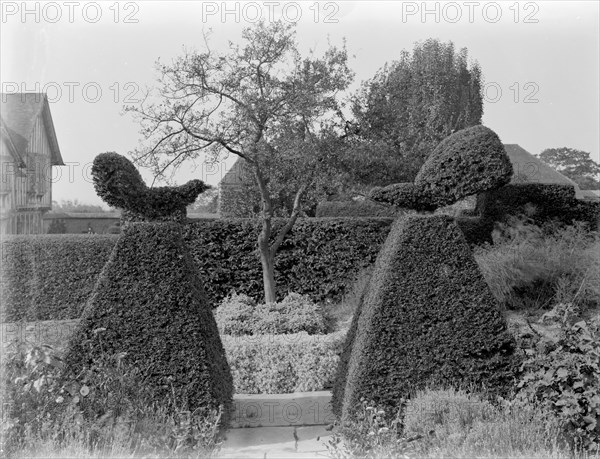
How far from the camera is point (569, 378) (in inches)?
175

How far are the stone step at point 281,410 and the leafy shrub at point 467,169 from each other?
241cm

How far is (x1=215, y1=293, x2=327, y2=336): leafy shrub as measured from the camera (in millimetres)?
9883

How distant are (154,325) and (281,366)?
94.5 inches

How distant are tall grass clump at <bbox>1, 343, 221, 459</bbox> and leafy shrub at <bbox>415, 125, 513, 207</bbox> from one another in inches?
99.1

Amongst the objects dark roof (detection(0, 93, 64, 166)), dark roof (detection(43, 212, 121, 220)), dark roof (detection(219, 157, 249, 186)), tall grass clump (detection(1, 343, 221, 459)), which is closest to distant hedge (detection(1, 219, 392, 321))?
dark roof (detection(219, 157, 249, 186))

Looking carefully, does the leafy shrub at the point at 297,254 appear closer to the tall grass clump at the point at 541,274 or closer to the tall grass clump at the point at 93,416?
the tall grass clump at the point at 541,274

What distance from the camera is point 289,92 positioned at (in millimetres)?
10750

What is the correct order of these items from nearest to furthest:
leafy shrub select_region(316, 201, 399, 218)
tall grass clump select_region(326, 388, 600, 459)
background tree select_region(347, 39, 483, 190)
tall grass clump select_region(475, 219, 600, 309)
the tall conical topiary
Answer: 1. tall grass clump select_region(326, 388, 600, 459)
2. the tall conical topiary
3. tall grass clump select_region(475, 219, 600, 309)
4. background tree select_region(347, 39, 483, 190)
5. leafy shrub select_region(316, 201, 399, 218)

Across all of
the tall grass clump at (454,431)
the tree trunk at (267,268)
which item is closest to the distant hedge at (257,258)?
the tree trunk at (267,268)

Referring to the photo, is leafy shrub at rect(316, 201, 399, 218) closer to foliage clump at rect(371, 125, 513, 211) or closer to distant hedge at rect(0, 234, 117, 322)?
distant hedge at rect(0, 234, 117, 322)

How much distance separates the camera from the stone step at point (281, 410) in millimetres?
5742

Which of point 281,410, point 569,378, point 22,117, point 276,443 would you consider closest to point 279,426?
point 281,410

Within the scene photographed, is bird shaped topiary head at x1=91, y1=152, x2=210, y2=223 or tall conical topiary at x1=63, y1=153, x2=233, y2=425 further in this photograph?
bird shaped topiary head at x1=91, y1=152, x2=210, y2=223

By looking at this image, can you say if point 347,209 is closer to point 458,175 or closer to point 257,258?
point 257,258
